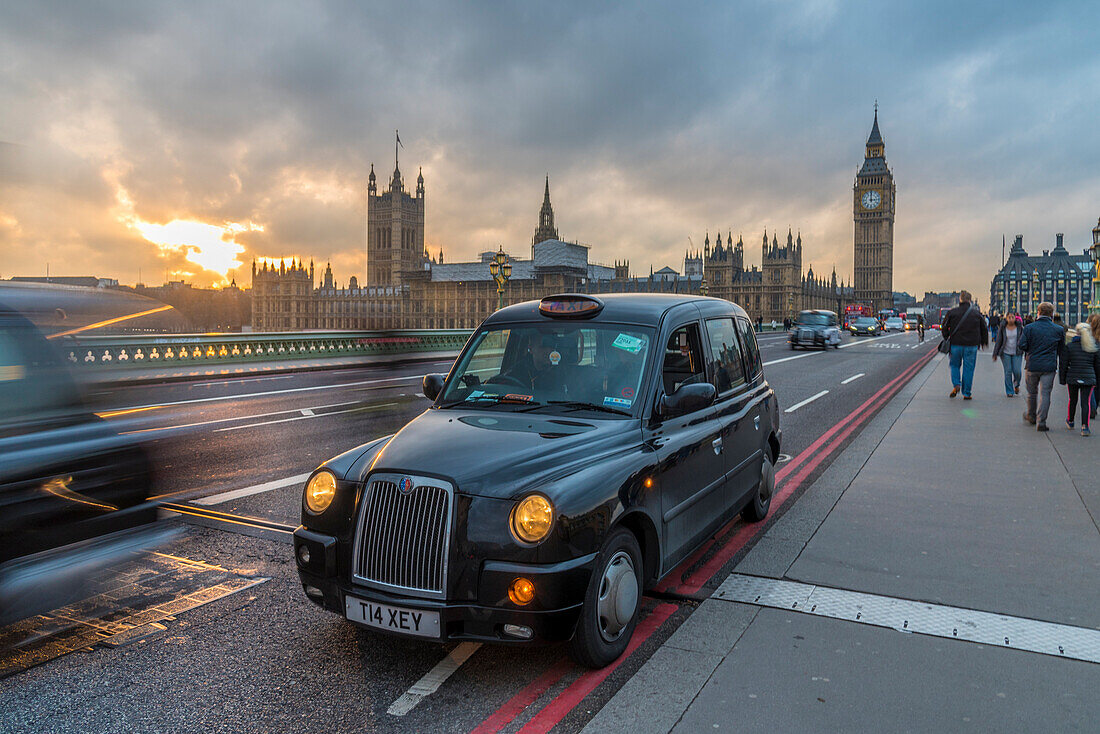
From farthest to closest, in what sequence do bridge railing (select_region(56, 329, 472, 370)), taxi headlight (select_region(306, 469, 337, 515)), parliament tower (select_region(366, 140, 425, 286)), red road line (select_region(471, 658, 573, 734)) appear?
parliament tower (select_region(366, 140, 425, 286)) → bridge railing (select_region(56, 329, 472, 370)) → taxi headlight (select_region(306, 469, 337, 515)) → red road line (select_region(471, 658, 573, 734))

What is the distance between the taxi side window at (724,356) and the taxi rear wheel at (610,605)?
174 cm

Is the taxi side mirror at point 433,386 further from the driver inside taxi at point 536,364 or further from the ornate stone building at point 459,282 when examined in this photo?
the ornate stone building at point 459,282

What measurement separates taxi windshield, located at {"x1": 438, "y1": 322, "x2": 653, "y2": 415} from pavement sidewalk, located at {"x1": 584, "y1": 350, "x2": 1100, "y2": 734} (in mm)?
1394

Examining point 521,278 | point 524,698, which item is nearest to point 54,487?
point 524,698

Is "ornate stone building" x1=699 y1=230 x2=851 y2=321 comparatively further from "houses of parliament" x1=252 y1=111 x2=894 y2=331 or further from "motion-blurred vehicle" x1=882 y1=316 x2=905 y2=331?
"motion-blurred vehicle" x1=882 y1=316 x2=905 y2=331

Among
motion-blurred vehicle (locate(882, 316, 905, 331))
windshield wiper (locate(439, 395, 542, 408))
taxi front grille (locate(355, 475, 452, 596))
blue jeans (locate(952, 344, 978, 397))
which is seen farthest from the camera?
motion-blurred vehicle (locate(882, 316, 905, 331))

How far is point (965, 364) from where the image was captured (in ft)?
48.1

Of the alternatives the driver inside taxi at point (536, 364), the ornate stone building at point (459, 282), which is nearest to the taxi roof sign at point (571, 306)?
the driver inside taxi at point (536, 364)

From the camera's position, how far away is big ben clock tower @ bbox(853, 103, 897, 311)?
162500mm

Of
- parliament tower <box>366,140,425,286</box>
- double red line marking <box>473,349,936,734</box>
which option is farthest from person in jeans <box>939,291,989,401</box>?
parliament tower <box>366,140,425,286</box>

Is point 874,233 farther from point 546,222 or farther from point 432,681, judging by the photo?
point 432,681

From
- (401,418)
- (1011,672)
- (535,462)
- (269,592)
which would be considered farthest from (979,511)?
(401,418)

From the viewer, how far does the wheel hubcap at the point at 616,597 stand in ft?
11.7

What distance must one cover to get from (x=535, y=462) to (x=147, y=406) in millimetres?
12425
